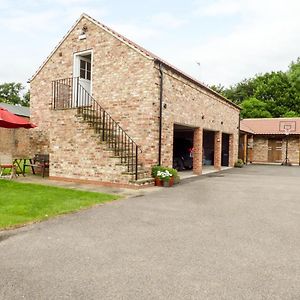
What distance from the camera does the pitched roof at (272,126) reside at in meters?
27.9

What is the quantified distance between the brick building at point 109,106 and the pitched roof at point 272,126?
51.3 feet

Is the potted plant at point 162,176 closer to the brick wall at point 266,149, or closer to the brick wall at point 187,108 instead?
the brick wall at point 187,108

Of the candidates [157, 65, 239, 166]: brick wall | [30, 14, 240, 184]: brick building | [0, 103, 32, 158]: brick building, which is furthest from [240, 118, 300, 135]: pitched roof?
[0, 103, 32, 158]: brick building

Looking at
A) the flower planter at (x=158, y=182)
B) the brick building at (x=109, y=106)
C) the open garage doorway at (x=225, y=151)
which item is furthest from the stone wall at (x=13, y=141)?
the flower planter at (x=158, y=182)

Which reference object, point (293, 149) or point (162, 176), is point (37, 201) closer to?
point (162, 176)

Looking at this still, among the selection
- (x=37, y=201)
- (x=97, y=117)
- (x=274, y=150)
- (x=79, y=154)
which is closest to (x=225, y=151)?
(x=274, y=150)

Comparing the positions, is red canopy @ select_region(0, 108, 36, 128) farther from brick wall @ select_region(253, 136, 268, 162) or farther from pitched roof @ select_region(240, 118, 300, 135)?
brick wall @ select_region(253, 136, 268, 162)

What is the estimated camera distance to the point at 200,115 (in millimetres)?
15312

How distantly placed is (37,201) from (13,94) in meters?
53.2

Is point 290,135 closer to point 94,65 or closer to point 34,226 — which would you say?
point 94,65

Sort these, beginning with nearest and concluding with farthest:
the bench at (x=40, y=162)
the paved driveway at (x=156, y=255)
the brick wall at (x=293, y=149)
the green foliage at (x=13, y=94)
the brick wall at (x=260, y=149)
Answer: the paved driveway at (x=156, y=255) → the bench at (x=40, y=162) → the brick wall at (x=293, y=149) → the brick wall at (x=260, y=149) → the green foliage at (x=13, y=94)

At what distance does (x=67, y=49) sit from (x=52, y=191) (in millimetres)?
7727

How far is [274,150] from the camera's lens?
29.2 meters

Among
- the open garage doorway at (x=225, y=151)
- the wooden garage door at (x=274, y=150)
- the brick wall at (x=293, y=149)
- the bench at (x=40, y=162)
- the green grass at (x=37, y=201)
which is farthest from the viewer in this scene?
the wooden garage door at (x=274, y=150)
